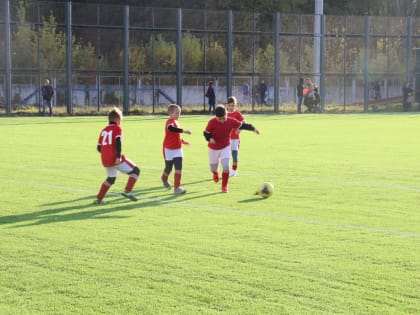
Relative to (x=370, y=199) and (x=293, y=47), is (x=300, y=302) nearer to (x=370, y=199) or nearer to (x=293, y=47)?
(x=370, y=199)

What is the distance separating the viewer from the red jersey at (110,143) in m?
11.4

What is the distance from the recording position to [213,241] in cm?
867

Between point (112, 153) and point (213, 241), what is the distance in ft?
10.7

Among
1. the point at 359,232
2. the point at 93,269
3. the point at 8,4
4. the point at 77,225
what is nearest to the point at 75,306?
the point at 93,269

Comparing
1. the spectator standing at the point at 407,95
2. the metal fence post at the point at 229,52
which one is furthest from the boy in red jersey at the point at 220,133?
the spectator standing at the point at 407,95

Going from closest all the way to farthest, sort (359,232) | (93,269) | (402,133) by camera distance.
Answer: (93,269) < (359,232) < (402,133)

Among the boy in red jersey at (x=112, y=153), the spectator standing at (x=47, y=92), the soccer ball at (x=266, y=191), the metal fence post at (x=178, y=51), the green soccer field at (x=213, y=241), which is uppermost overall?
the metal fence post at (x=178, y=51)

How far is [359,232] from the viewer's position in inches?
364

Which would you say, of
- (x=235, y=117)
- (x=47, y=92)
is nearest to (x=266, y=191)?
(x=235, y=117)

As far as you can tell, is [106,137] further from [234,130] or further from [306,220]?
[234,130]

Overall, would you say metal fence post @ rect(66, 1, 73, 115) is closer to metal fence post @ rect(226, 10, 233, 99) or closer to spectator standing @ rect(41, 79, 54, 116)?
spectator standing @ rect(41, 79, 54, 116)

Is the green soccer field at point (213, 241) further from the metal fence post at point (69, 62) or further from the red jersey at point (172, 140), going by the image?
the metal fence post at point (69, 62)

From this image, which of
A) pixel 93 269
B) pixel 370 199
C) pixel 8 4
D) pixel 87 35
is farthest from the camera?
pixel 87 35

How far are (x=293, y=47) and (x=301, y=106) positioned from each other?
391 cm
